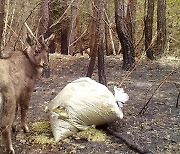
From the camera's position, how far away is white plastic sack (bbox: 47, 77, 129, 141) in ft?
17.5

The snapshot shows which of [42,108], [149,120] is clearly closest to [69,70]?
[42,108]

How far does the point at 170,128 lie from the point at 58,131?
1.65 m

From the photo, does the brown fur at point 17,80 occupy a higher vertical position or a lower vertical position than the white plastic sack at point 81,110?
higher

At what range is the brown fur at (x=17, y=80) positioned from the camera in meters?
4.62

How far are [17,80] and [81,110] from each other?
1.00m

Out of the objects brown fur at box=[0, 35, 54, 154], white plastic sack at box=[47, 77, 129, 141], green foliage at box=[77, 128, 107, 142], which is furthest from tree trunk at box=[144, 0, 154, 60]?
brown fur at box=[0, 35, 54, 154]

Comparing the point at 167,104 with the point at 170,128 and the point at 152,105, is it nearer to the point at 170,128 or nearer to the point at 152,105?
the point at 152,105

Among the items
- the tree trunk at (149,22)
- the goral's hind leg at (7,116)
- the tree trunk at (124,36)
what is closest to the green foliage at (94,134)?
the goral's hind leg at (7,116)

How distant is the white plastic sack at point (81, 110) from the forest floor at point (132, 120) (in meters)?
0.19

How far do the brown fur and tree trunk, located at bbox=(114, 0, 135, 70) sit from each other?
502cm

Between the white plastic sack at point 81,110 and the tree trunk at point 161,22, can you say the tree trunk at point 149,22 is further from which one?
the white plastic sack at point 81,110

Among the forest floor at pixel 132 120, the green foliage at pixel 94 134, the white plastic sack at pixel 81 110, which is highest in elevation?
the white plastic sack at pixel 81 110

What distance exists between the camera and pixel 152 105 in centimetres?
690

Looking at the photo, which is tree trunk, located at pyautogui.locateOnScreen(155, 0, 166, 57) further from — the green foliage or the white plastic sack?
the green foliage
